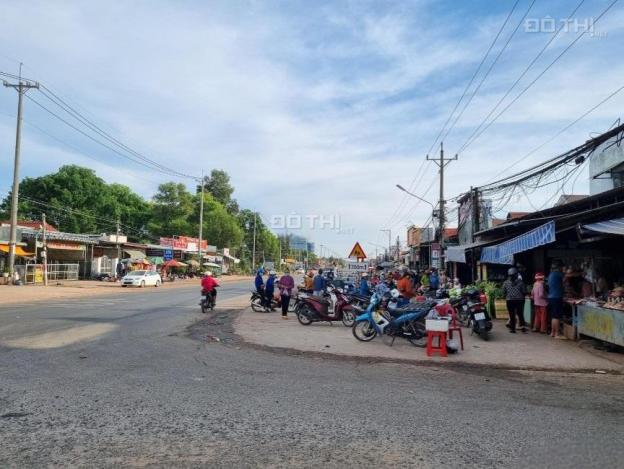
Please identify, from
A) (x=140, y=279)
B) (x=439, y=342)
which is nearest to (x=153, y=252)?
(x=140, y=279)

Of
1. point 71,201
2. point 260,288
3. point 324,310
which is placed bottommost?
point 324,310

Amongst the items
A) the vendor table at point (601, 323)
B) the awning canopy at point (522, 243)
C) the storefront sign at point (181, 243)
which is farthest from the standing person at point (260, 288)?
the storefront sign at point (181, 243)

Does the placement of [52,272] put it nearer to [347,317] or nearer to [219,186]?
[347,317]

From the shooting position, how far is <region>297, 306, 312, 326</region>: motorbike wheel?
1488cm

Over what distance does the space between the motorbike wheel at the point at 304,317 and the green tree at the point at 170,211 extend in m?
62.0

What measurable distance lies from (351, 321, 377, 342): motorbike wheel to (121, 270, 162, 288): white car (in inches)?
1201

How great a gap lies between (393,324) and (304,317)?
4.41m

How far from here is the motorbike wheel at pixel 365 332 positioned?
1140 centimetres

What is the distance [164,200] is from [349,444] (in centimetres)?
7484

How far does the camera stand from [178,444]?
4.51 meters

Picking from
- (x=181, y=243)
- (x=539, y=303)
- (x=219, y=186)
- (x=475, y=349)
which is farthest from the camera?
(x=219, y=186)

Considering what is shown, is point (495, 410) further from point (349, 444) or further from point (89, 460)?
point (89, 460)

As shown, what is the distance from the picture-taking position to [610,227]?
994 cm

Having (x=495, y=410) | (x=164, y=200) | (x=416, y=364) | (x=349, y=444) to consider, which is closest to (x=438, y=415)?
(x=495, y=410)
